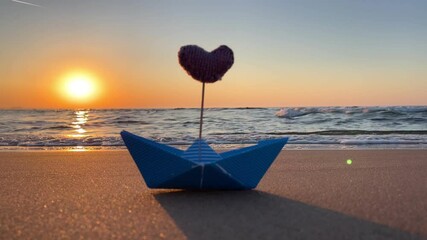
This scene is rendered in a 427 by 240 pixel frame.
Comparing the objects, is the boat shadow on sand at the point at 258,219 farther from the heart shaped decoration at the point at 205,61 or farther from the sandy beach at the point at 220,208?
the heart shaped decoration at the point at 205,61

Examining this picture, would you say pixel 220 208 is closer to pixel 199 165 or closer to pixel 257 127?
pixel 199 165

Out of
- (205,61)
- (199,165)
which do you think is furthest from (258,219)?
(205,61)

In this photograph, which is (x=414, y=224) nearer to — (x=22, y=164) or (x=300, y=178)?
(x=300, y=178)

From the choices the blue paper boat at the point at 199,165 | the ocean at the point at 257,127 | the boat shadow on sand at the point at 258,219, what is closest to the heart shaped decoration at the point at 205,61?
the blue paper boat at the point at 199,165

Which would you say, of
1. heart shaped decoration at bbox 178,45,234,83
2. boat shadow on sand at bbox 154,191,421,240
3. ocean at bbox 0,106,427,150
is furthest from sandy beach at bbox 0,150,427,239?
ocean at bbox 0,106,427,150

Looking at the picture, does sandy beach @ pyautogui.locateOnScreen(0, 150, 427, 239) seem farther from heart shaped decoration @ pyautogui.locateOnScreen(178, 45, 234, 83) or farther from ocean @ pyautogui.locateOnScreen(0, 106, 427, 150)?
ocean @ pyautogui.locateOnScreen(0, 106, 427, 150)

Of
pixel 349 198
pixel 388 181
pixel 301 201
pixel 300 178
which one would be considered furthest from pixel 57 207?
pixel 388 181
